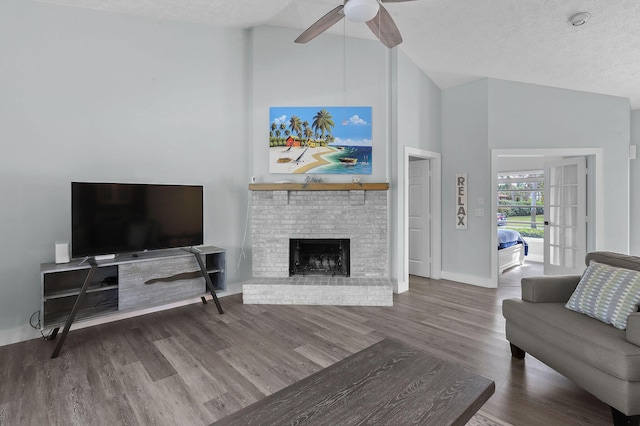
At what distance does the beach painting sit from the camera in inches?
159

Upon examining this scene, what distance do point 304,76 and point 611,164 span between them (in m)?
4.41

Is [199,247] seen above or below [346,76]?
below

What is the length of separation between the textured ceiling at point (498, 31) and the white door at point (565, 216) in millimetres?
1144

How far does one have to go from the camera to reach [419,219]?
511 cm

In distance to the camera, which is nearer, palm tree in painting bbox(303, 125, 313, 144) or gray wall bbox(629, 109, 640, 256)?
palm tree in painting bbox(303, 125, 313, 144)

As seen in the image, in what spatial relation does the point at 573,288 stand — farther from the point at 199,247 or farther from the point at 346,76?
the point at 199,247

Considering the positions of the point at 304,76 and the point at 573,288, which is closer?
the point at 573,288

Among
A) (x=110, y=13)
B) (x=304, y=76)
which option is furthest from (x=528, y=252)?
(x=110, y=13)

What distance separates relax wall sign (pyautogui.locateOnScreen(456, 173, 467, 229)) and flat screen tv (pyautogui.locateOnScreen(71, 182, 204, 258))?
371 centimetres

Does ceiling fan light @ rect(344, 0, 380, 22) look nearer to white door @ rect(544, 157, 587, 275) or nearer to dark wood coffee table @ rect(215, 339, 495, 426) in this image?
dark wood coffee table @ rect(215, 339, 495, 426)

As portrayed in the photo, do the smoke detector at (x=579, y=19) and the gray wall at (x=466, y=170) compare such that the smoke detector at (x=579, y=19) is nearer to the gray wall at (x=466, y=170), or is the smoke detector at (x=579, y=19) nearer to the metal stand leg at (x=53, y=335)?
the gray wall at (x=466, y=170)

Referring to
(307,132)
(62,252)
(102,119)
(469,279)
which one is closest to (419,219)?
(469,279)

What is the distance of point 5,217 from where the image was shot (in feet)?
8.82

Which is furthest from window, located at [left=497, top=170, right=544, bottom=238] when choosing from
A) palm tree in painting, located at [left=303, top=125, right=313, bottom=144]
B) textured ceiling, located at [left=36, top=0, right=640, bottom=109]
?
palm tree in painting, located at [left=303, top=125, right=313, bottom=144]
